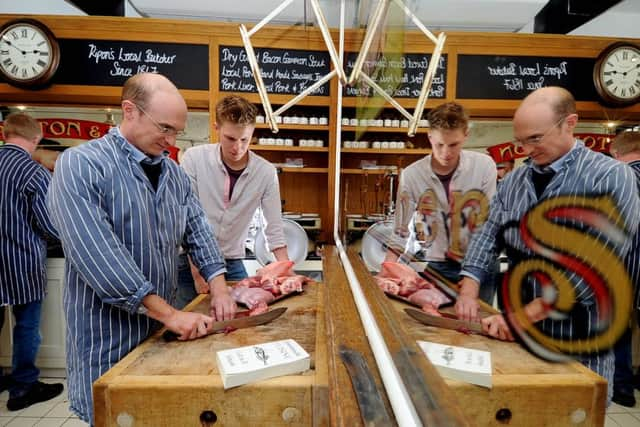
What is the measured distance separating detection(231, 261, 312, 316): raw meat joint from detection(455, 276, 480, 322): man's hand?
40.7 inches

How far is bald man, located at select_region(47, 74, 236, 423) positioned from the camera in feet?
3.78

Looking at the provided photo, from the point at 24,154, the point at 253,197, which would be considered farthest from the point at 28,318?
the point at 253,197

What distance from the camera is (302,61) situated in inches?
131

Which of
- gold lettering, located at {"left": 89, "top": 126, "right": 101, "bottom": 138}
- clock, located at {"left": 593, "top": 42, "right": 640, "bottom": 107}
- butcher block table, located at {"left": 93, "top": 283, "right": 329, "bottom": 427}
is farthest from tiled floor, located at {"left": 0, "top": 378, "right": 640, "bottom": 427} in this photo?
clock, located at {"left": 593, "top": 42, "right": 640, "bottom": 107}

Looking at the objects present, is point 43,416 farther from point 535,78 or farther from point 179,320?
point 535,78

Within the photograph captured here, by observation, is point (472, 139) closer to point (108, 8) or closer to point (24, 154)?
point (24, 154)

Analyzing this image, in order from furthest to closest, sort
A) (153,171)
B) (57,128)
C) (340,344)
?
(57,128)
(153,171)
(340,344)

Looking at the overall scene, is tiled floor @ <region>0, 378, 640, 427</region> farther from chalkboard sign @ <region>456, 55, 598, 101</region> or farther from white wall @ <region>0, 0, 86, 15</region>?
white wall @ <region>0, 0, 86, 15</region>

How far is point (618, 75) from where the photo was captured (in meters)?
0.35

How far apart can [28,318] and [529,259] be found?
10.8 feet

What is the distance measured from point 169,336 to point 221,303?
294mm

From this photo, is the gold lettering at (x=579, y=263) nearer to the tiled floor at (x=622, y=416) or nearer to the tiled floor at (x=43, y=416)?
the tiled floor at (x=622, y=416)

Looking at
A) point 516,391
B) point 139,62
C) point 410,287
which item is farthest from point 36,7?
point 516,391

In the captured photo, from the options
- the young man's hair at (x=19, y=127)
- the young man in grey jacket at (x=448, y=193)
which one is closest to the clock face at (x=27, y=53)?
the young man's hair at (x=19, y=127)
